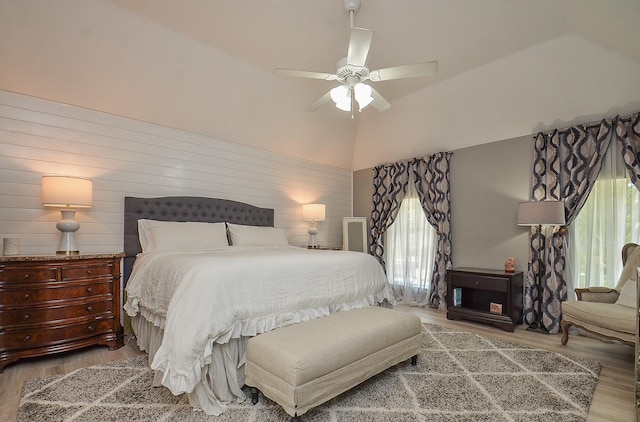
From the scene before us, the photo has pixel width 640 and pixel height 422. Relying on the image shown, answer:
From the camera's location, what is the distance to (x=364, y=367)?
7.01ft

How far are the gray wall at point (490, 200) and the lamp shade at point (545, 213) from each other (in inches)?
21.5

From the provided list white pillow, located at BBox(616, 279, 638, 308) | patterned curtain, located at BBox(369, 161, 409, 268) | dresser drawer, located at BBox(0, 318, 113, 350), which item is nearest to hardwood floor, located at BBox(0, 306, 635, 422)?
dresser drawer, located at BBox(0, 318, 113, 350)

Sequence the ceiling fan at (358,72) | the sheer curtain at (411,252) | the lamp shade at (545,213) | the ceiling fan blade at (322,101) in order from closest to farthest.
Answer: the ceiling fan at (358,72) < the ceiling fan blade at (322,101) < the lamp shade at (545,213) < the sheer curtain at (411,252)

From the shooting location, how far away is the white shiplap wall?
9.99 feet

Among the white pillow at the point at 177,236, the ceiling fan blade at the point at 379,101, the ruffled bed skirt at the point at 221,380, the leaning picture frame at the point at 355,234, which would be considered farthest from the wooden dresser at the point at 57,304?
the leaning picture frame at the point at 355,234

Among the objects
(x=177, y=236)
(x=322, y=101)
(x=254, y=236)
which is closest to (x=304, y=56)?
(x=322, y=101)

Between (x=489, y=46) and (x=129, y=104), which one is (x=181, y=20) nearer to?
(x=129, y=104)

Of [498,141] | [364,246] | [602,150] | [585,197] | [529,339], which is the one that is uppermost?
[498,141]

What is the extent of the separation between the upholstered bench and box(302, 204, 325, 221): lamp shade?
9.41 feet

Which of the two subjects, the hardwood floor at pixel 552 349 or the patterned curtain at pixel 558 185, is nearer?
the hardwood floor at pixel 552 349

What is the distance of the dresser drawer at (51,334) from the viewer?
2578 millimetres

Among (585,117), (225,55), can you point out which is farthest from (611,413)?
(225,55)

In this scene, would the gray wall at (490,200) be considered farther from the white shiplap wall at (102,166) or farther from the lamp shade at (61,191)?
the lamp shade at (61,191)

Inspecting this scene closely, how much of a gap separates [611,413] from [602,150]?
2.66 metres
